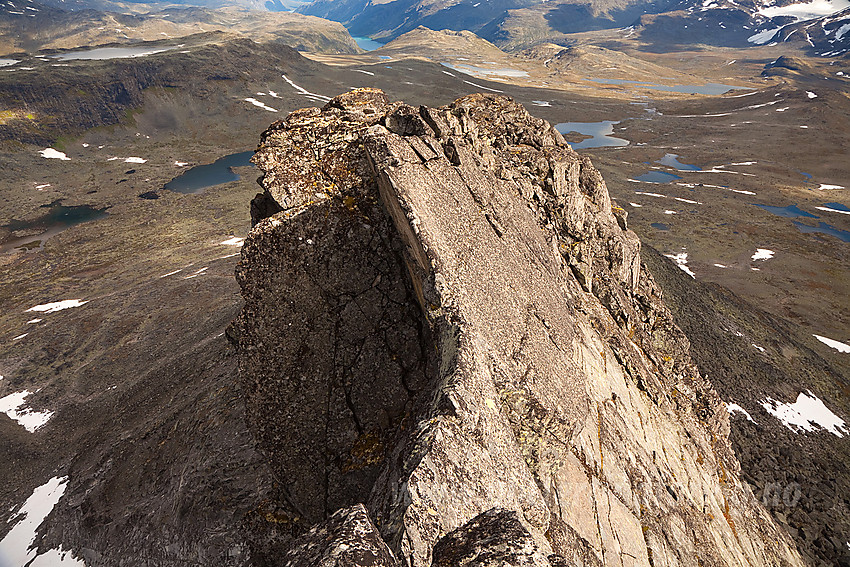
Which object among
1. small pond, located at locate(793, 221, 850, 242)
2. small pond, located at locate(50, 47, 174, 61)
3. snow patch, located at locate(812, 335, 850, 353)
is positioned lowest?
small pond, located at locate(793, 221, 850, 242)

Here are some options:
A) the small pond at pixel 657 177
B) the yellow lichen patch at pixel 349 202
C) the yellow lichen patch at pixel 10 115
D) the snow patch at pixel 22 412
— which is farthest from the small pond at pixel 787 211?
the yellow lichen patch at pixel 10 115

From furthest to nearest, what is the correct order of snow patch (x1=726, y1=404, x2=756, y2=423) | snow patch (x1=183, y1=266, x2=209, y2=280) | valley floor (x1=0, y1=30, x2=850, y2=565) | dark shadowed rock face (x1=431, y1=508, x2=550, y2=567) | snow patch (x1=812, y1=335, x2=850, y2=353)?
1. snow patch (x1=183, y1=266, x2=209, y2=280)
2. snow patch (x1=812, y1=335, x2=850, y2=353)
3. snow patch (x1=726, y1=404, x2=756, y2=423)
4. valley floor (x1=0, y1=30, x2=850, y2=565)
5. dark shadowed rock face (x1=431, y1=508, x2=550, y2=567)

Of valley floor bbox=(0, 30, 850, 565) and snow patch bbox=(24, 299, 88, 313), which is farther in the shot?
snow patch bbox=(24, 299, 88, 313)

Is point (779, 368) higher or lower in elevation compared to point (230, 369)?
lower

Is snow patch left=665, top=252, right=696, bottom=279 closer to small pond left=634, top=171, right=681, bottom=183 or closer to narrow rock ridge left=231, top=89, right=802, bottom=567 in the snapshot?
small pond left=634, top=171, right=681, bottom=183

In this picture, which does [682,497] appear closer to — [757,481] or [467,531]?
[467,531]

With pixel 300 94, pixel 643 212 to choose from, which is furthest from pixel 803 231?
pixel 300 94

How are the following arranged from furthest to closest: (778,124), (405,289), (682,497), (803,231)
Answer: (778,124) < (803,231) < (682,497) < (405,289)

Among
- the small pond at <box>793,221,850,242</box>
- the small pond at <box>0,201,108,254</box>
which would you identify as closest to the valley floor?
the small pond at <box>793,221,850,242</box>
